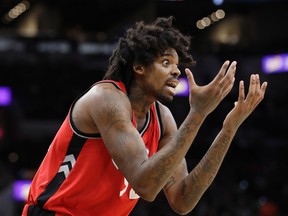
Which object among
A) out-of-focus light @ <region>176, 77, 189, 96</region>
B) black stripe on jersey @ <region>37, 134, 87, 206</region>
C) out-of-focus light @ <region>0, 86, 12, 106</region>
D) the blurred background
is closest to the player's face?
black stripe on jersey @ <region>37, 134, 87, 206</region>

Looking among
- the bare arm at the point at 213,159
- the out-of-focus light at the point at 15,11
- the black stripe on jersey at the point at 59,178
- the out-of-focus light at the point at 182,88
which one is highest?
the black stripe on jersey at the point at 59,178

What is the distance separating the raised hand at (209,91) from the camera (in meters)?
Answer: 3.25

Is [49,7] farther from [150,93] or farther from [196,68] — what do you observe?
[150,93]

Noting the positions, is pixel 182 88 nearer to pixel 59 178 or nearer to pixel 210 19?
pixel 210 19

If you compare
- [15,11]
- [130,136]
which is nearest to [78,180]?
[130,136]

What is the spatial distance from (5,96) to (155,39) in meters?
10.6

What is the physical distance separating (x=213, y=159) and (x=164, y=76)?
572 mm

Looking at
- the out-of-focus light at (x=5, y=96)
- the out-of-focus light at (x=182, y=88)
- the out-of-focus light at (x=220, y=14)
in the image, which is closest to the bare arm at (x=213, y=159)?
the out-of-focus light at (x=5, y=96)

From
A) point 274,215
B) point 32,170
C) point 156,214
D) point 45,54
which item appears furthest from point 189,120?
point 45,54

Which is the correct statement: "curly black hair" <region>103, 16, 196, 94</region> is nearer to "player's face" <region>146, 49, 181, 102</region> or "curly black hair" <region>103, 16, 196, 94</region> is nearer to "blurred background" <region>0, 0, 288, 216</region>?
"player's face" <region>146, 49, 181, 102</region>

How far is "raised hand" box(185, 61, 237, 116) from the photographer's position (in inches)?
128

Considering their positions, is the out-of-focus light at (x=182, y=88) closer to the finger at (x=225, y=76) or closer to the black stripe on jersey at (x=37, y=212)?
the black stripe on jersey at (x=37, y=212)

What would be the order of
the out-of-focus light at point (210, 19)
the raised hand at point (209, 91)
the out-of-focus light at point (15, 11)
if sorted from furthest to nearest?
the out-of-focus light at point (210, 19)
the out-of-focus light at point (15, 11)
the raised hand at point (209, 91)

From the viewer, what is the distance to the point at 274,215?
13398 mm
